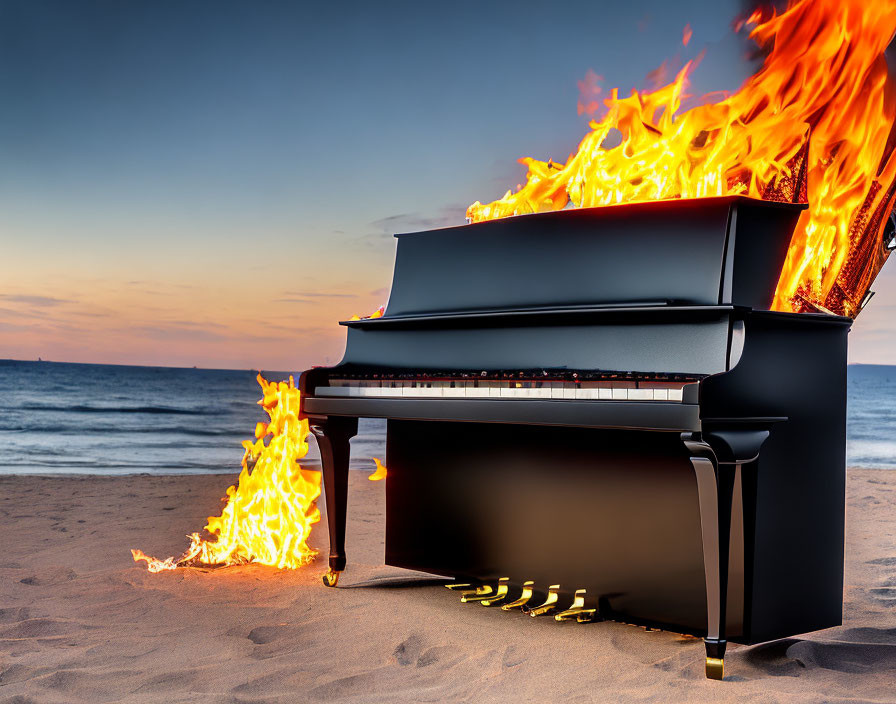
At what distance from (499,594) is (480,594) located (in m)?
0.16

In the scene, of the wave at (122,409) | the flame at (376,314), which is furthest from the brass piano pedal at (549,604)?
the wave at (122,409)

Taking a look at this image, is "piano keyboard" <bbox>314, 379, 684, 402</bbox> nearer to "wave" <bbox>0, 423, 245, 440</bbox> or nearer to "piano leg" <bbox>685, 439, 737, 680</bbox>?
"piano leg" <bbox>685, 439, 737, 680</bbox>

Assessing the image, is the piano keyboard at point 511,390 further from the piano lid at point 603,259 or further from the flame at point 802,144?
the flame at point 802,144

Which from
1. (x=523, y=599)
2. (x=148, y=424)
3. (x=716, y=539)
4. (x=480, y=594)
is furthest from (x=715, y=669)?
(x=148, y=424)

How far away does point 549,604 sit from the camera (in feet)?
13.3

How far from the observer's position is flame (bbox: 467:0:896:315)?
13.2ft

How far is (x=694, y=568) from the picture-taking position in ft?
11.9

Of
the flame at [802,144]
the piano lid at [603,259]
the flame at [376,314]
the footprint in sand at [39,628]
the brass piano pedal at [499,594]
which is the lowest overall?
the footprint in sand at [39,628]

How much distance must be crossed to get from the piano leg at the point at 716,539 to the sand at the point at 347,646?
116mm

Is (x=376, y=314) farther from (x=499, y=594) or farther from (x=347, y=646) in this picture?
(x=347, y=646)

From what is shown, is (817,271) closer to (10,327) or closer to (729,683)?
(729,683)

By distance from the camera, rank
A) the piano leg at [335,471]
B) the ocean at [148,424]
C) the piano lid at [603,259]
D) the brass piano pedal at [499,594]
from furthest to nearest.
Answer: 1. the ocean at [148,424]
2. the piano leg at [335,471]
3. the brass piano pedal at [499,594]
4. the piano lid at [603,259]

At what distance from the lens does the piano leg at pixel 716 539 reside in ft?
10.0

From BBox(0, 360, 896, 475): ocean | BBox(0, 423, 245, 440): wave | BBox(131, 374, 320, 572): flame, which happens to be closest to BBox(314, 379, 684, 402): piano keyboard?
BBox(131, 374, 320, 572): flame
